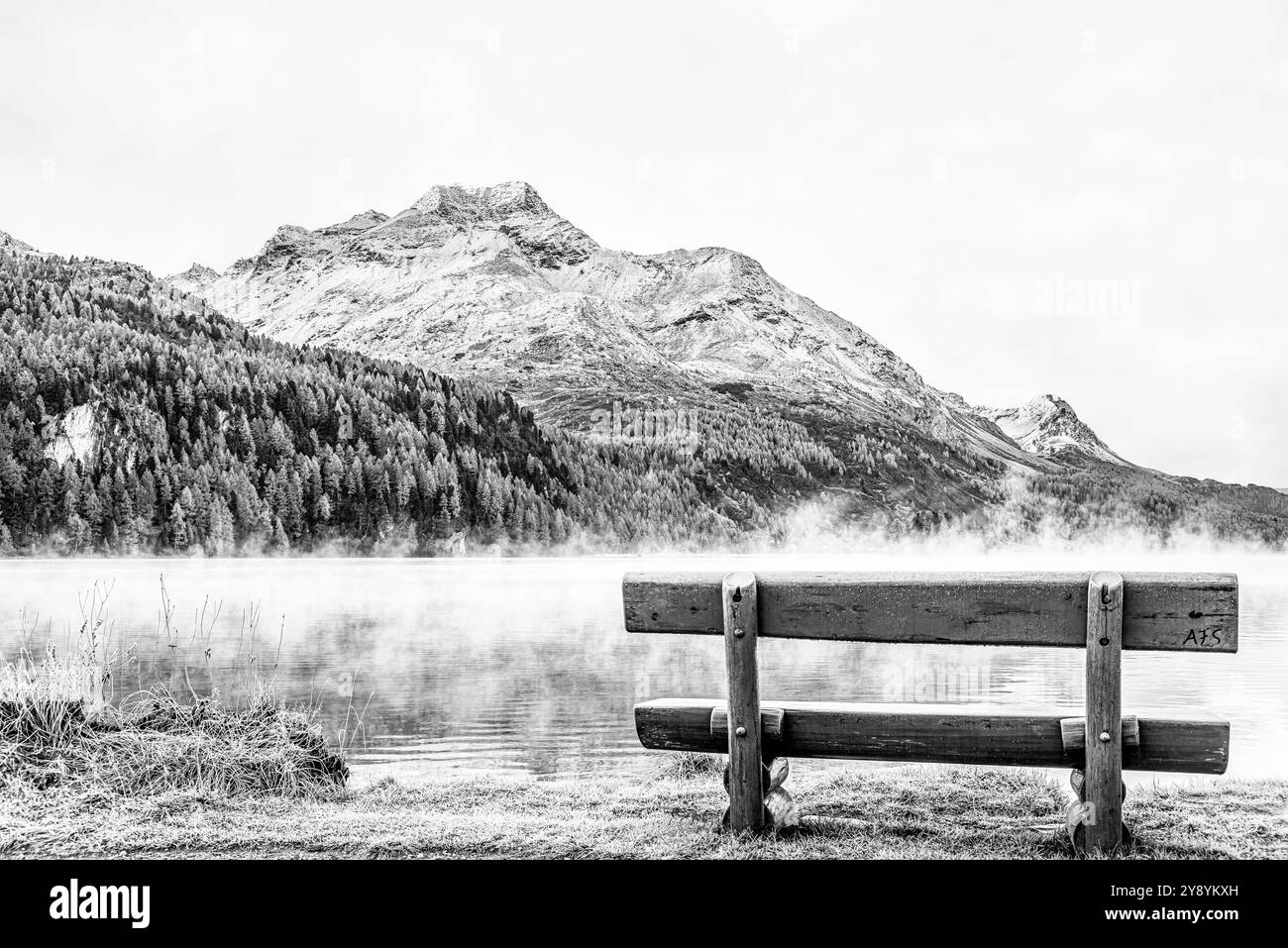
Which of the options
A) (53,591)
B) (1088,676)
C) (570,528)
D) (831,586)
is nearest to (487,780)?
(831,586)

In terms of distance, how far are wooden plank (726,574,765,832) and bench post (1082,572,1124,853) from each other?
2.09 m

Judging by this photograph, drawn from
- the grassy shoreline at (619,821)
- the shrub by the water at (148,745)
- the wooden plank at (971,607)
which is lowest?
the grassy shoreline at (619,821)

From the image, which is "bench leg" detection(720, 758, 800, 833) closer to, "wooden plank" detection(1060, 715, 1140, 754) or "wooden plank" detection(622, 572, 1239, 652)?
"wooden plank" detection(622, 572, 1239, 652)

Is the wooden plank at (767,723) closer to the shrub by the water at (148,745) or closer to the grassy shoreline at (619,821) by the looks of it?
the grassy shoreline at (619,821)

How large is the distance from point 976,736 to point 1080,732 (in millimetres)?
648

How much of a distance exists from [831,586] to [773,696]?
14737mm

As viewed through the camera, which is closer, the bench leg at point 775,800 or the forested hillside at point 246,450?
the bench leg at point 775,800

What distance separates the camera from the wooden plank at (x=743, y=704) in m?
7.64

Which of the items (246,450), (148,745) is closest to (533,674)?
(148,745)

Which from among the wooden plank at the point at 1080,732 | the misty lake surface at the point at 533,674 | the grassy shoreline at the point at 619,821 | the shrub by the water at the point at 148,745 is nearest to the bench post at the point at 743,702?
the grassy shoreline at the point at 619,821

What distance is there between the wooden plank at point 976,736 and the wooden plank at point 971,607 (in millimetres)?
568

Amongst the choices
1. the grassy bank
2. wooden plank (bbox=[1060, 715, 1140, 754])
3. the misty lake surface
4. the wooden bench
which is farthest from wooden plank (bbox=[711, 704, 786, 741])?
the misty lake surface

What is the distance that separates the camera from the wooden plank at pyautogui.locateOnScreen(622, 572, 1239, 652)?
7.07 meters
